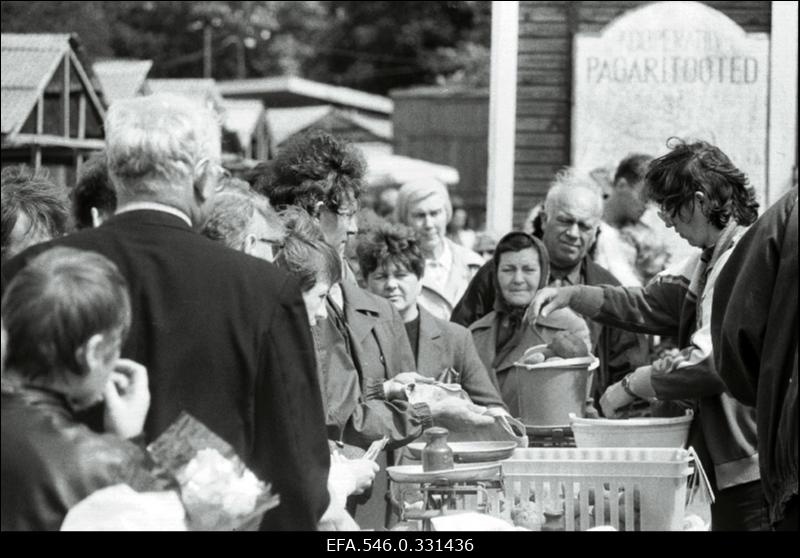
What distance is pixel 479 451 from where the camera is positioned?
4078 millimetres

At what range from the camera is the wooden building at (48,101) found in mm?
13016

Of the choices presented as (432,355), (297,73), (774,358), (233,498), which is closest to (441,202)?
(432,355)

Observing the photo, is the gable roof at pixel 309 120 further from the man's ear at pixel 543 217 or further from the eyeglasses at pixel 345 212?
the eyeglasses at pixel 345 212

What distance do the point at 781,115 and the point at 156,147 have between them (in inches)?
354

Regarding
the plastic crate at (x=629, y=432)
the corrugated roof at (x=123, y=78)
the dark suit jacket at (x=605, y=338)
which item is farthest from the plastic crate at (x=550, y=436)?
the corrugated roof at (x=123, y=78)

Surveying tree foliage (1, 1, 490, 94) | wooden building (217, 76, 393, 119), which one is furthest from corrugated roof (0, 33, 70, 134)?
tree foliage (1, 1, 490, 94)

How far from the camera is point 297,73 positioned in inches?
1591

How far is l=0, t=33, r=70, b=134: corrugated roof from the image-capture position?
1286 centimetres

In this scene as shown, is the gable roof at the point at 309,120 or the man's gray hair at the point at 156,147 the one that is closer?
the man's gray hair at the point at 156,147

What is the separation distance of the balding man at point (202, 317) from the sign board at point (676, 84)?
868 cm

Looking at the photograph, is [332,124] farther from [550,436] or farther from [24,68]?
[550,436]

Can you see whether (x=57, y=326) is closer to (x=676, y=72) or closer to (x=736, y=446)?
(x=736, y=446)

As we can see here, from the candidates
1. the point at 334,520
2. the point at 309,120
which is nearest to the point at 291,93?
the point at 309,120
